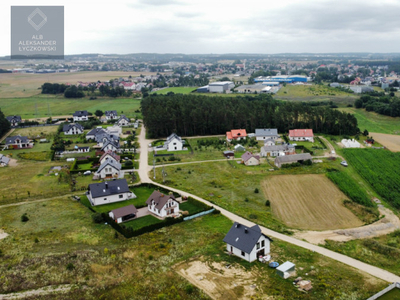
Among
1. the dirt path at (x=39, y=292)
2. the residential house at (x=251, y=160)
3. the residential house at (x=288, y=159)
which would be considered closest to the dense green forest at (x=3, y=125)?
the residential house at (x=251, y=160)

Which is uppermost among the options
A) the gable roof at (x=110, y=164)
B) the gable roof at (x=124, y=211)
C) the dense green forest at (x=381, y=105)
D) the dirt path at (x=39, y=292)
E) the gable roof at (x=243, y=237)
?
the dense green forest at (x=381, y=105)

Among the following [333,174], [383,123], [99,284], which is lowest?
[99,284]

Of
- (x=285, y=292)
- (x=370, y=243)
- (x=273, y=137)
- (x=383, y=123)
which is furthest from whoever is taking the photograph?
(x=383, y=123)

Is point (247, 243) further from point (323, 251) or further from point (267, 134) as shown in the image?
point (267, 134)

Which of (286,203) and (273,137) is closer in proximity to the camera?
(286,203)

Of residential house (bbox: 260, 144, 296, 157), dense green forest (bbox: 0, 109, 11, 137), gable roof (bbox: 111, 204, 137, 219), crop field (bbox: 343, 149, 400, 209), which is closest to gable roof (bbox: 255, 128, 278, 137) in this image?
residential house (bbox: 260, 144, 296, 157)

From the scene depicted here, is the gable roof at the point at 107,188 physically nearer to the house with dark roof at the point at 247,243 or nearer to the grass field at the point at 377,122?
the house with dark roof at the point at 247,243

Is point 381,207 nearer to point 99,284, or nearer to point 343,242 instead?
point 343,242

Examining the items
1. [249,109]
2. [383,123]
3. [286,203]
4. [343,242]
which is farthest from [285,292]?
[383,123]
